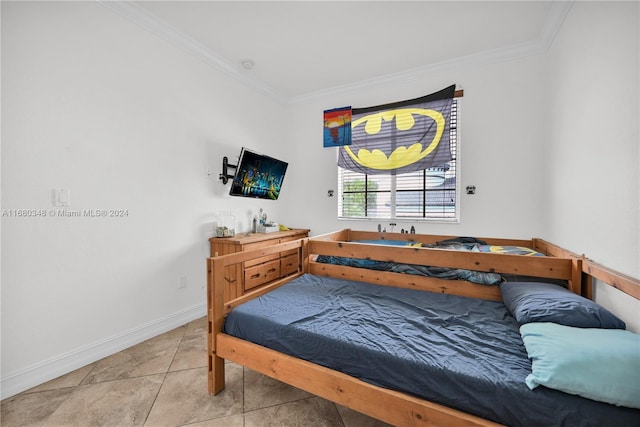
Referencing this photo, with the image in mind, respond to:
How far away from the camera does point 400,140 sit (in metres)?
3.25

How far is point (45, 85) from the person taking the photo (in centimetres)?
168

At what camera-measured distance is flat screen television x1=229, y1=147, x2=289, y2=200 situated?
2.88m

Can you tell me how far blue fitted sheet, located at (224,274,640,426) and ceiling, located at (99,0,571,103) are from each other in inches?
91.1

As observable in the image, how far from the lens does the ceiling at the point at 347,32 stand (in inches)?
83.2

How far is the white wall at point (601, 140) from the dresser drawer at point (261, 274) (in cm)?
264

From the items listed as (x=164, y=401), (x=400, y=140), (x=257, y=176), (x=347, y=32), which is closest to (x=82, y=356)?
(x=164, y=401)

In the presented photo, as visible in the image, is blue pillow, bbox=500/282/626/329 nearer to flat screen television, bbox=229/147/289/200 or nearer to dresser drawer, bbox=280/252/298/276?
dresser drawer, bbox=280/252/298/276

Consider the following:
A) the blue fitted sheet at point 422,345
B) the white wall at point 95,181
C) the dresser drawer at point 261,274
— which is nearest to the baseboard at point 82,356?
the white wall at point 95,181

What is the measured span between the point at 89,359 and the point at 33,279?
70 centimetres

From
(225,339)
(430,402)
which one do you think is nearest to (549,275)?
(430,402)

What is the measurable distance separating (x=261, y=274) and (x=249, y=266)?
214 mm

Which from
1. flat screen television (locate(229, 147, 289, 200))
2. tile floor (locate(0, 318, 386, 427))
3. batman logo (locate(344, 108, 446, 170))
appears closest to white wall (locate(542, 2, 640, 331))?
batman logo (locate(344, 108, 446, 170))

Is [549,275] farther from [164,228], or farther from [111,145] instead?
[111,145]

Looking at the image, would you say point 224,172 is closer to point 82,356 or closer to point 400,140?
point 82,356
